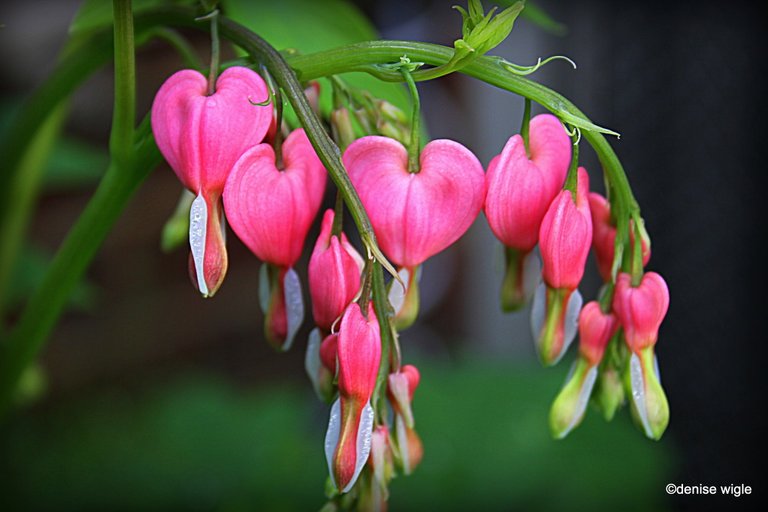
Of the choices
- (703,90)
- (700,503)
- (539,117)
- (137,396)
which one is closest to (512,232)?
(539,117)

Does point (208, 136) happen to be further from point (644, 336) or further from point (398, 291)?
point (644, 336)

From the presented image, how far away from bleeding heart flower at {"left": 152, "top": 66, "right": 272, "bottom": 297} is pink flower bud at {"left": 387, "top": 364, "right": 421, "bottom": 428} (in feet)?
0.37

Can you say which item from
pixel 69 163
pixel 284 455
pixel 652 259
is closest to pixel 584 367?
pixel 69 163

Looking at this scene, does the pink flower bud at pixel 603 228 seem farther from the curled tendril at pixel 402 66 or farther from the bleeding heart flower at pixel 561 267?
the curled tendril at pixel 402 66

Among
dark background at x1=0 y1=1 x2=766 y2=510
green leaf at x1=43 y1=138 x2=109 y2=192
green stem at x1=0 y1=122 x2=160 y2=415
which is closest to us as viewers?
green stem at x1=0 y1=122 x2=160 y2=415

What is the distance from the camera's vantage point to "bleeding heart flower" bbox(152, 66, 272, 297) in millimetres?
429

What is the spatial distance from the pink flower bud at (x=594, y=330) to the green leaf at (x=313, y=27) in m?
0.22

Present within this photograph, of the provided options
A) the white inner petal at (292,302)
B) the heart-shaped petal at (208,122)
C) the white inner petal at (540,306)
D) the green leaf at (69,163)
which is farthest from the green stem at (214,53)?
the green leaf at (69,163)

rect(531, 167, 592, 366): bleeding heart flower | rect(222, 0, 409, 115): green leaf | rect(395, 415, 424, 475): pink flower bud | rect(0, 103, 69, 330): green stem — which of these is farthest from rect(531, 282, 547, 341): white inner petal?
rect(0, 103, 69, 330): green stem

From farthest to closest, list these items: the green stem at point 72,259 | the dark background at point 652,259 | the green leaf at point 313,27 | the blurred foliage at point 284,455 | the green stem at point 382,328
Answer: the dark background at point 652,259 → the blurred foliage at point 284,455 → the green leaf at point 313,27 → the green stem at point 72,259 → the green stem at point 382,328

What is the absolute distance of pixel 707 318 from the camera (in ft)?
6.87

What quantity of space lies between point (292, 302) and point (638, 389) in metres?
0.22

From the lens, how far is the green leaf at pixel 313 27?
25.1 inches

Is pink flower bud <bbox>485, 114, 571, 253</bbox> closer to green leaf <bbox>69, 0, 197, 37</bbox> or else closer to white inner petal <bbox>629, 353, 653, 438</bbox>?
white inner petal <bbox>629, 353, 653, 438</bbox>
